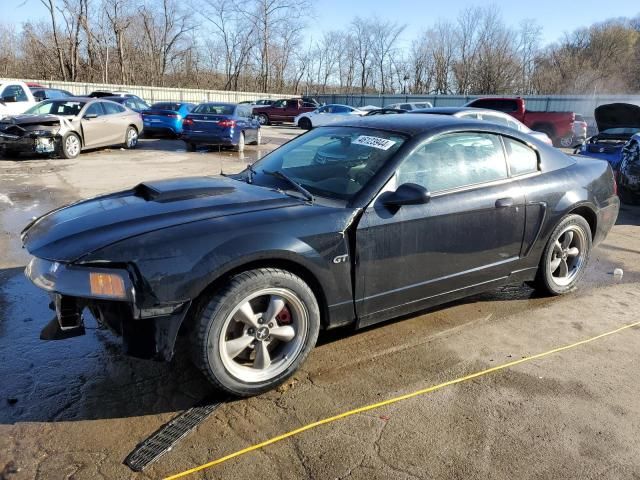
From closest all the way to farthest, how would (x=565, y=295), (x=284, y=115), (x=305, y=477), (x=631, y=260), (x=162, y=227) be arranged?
(x=305, y=477) → (x=162, y=227) → (x=565, y=295) → (x=631, y=260) → (x=284, y=115)

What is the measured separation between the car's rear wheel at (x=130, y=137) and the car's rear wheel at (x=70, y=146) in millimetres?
2114

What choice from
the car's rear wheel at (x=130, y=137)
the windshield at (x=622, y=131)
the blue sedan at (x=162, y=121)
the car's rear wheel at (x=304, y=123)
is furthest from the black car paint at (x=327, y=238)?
the car's rear wheel at (x=304, y=123)

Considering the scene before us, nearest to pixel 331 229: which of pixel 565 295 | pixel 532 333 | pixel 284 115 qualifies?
pixel 532 333

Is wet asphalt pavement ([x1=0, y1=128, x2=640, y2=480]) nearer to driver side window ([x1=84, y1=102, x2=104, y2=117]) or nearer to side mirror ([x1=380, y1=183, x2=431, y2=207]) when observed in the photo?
side mirror ([x1=380, y1=183, x2=431, y2=207])

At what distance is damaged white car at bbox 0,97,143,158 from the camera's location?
12.0 meters

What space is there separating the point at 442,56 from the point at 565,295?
59.0 meters

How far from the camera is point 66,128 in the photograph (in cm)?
1262

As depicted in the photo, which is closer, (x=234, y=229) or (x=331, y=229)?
(x=234, y=229)

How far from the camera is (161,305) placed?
8.41ft

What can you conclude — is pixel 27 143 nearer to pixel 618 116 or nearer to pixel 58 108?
pixel 58 108

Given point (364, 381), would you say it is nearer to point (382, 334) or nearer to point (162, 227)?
point (382, 334)

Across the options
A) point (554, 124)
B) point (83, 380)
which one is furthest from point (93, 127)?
point (554, 124)

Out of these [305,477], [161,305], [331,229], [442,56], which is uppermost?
[442,56]

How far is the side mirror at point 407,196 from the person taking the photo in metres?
3.18
